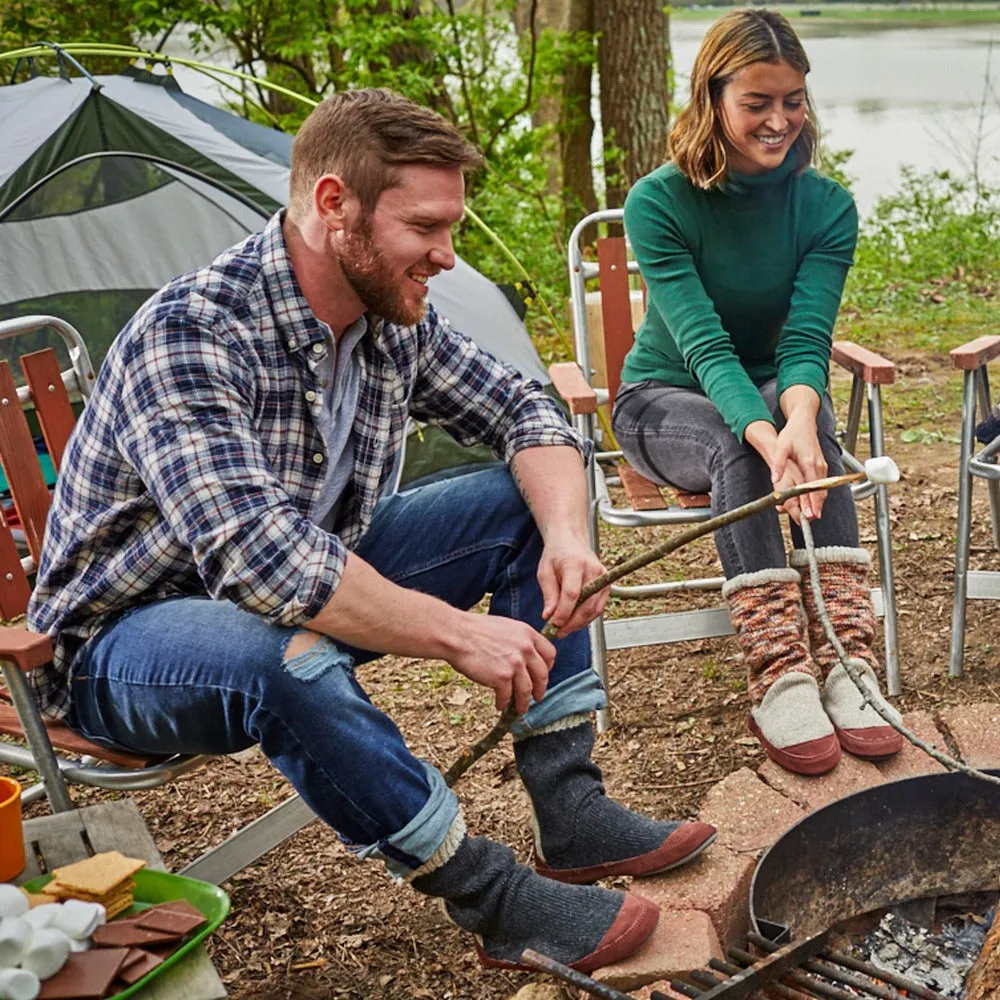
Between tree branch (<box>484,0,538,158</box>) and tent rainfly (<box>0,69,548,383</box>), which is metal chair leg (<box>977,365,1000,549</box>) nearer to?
tent rainfly (<box>0,69,548,383</box>)

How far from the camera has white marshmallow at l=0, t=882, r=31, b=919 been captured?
1.57 metres

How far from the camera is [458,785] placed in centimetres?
288

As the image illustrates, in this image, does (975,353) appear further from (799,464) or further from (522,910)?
(522,910)

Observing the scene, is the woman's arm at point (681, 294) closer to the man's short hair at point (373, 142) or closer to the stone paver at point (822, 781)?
the stone paver at point (822, 781)

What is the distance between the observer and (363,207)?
2.00 meters

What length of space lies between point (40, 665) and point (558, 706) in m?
0.81

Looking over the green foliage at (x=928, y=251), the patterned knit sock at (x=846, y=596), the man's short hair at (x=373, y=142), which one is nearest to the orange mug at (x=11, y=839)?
the man's short hair at (x=373, y=142)

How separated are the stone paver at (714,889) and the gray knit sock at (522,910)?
193 mm

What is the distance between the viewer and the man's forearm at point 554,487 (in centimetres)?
219

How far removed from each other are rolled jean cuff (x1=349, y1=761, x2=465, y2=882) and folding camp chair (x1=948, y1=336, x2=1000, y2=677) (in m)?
1.56

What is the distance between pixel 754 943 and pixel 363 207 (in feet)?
4.11

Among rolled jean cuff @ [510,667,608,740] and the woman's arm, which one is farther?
the woman's arm

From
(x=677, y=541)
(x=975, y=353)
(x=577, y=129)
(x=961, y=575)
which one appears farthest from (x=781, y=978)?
(x=577, y=129)

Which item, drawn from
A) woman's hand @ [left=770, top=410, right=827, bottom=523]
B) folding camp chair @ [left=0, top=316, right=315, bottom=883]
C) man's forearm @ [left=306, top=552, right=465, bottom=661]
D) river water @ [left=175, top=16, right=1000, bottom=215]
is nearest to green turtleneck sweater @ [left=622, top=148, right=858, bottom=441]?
woman's hand @ [left=770, top=410, right=827, bottom=523]
